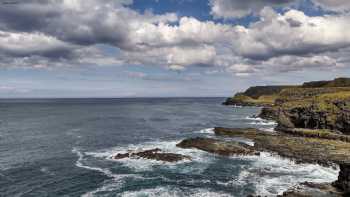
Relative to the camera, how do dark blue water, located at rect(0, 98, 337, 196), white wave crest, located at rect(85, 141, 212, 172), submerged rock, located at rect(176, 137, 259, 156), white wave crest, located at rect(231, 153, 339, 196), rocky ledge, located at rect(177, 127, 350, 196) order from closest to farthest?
rocky ledge, located at rect(177, 127, 350, 196)
dark blue water, located at rect(0, 98, 337, 196)
white wave crest, located at rect(231, 153, 339, 196)
white wave crest, located at rect(85, 141, 212, 172)
submerged rock, located at rect(176, 137, 259, 156)

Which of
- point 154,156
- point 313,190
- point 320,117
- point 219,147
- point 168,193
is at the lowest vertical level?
point 168,193

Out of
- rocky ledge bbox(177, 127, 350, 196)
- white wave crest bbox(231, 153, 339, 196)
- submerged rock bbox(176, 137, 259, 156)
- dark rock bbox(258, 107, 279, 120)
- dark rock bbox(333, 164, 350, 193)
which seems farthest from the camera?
dark rock bbox(258, 107, 279, 120)

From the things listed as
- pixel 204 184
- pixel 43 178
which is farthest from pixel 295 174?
pixel 43 178

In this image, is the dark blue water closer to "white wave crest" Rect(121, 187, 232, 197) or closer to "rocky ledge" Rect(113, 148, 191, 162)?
"white wave crest" Rect(121, 187, 232, 197)

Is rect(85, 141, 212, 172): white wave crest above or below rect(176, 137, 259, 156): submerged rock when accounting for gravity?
below

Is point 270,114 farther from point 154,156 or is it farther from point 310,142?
point 154,156

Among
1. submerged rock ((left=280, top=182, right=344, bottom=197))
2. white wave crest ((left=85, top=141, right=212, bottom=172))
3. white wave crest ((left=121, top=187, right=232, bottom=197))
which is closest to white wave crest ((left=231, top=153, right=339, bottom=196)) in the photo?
submerged rock ((left=280, top=182, right=344, bottom=197))

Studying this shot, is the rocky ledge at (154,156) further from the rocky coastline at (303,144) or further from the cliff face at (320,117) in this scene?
the cliff face at (320,117)

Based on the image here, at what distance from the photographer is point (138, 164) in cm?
5966

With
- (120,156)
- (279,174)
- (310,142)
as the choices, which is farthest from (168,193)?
(310,142)

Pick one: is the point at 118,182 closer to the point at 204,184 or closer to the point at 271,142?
the point at 204,184

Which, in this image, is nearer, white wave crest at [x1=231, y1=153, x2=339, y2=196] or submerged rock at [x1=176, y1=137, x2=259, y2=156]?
white wave crest at [x1=231, y1=153, x2=339, y2=196]

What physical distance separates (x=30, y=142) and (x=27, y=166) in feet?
90.9

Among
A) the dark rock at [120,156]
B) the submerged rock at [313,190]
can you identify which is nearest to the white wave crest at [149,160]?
the dark rock at [120,156]
